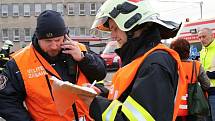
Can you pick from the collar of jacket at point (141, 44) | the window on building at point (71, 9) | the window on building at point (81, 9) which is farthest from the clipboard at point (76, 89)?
the window on building at point (81, 9)

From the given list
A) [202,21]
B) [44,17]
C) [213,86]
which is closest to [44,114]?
[44,17]

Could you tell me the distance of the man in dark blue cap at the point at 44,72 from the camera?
133 inches

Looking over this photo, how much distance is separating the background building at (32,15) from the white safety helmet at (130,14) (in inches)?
2226

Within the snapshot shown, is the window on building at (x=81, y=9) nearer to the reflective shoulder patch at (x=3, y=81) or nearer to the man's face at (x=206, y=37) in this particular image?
the man's face at (x=206, y=37)

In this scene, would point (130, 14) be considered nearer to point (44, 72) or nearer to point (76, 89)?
point (76, 89)

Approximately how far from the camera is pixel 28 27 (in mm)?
59781

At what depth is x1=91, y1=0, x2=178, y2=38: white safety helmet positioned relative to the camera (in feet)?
8.00

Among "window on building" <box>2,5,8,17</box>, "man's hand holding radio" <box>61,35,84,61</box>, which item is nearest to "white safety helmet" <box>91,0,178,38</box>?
"man's hand holding radio" <box>61,35,84,61</box>

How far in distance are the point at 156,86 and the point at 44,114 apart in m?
1.39

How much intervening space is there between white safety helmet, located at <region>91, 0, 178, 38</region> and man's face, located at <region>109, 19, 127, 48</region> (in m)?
0.05

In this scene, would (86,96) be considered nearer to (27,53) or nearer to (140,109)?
(140,109)

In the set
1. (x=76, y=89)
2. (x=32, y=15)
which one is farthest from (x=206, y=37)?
(x=32, y=15)

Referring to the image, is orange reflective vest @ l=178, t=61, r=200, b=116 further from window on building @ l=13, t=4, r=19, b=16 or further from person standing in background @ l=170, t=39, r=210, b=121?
window on building @ l=13, t=4, r=19, b=16

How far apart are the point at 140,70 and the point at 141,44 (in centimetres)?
20
